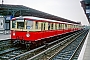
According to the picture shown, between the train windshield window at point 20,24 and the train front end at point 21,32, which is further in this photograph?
the train windshield window at point 20,24

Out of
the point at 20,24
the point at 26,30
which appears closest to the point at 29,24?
the point at 26,30

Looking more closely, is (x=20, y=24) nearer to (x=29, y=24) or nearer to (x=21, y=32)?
(x=21, y=32)

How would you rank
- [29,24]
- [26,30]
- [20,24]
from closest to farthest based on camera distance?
1. [26,30]
2. [29,24]
3. [20,24]

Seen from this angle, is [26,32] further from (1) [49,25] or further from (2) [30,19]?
(1) [49,25]

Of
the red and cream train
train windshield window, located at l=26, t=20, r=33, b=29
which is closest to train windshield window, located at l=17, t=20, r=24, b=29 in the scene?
the red and cream train

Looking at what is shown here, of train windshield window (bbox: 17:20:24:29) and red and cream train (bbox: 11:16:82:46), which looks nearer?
red and cream train (bbox: 11:16:82:46)

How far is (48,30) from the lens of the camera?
1817cm

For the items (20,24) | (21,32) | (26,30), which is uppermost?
(20,24)

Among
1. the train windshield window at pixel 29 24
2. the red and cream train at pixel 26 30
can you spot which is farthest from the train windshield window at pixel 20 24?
the train windshield window at pixel 29 24

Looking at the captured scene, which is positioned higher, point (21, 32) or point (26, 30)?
point (26, 30)

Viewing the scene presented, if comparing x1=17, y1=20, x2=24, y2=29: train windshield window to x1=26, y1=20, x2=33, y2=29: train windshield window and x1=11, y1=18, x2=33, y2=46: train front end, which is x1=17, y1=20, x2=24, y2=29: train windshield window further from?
x1=26, y1=20, x2=33, y2=29: train windshield window

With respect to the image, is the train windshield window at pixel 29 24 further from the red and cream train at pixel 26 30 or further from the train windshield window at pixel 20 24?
the train windshield window at pixel 20 24

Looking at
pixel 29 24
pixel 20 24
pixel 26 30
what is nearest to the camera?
pixel 26 30

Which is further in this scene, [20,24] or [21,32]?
[20,24]
